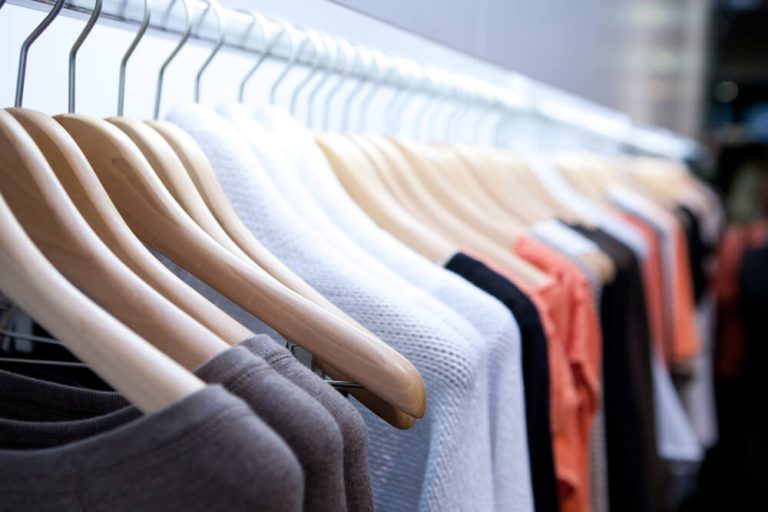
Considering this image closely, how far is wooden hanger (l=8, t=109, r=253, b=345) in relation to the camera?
50 centimetres

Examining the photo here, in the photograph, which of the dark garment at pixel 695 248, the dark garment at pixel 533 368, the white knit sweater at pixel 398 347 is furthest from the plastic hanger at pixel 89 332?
the dark garment at pixel 695 248

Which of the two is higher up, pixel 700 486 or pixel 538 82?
pixel 538 82

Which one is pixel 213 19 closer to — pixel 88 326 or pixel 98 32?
pixel 98 32

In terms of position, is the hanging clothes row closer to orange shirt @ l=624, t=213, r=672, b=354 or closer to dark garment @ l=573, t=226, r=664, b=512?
dark garment @ l=573, t=226, r=664, b=512

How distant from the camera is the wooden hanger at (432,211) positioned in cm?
89

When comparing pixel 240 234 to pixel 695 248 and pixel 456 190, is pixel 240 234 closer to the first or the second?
pixel 456 190

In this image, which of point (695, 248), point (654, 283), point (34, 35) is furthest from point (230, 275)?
point (695, 248)

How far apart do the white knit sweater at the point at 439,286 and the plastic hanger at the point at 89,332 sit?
294mm

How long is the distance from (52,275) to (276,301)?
0.51 ft

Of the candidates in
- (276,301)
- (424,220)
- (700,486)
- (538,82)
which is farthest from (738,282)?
(276,301)

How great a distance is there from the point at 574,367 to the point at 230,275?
1.67 feet

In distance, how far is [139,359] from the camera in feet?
1.30

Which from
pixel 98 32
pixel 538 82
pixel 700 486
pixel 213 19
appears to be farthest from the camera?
pixel 700 486

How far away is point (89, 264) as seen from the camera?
46 centimetres
